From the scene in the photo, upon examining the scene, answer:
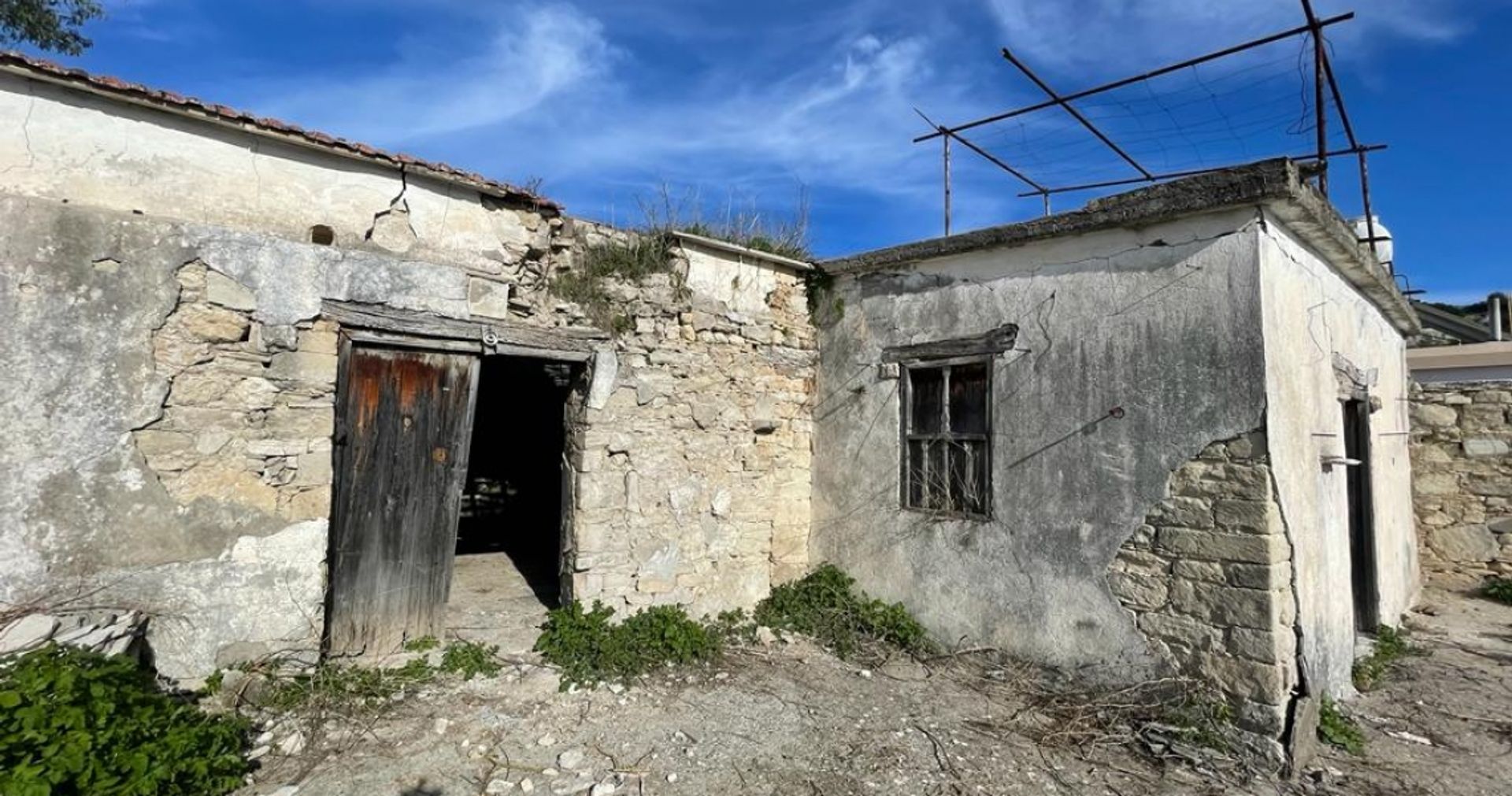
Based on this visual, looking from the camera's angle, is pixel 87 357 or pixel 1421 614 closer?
pixel 87 357

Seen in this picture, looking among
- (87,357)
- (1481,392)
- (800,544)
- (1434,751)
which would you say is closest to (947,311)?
(800,544)

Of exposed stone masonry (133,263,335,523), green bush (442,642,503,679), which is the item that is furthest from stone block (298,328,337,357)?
green bush (442,642,503,679)

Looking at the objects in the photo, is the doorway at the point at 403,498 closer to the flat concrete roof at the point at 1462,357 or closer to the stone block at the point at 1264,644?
the stone block at the point at 1264,644

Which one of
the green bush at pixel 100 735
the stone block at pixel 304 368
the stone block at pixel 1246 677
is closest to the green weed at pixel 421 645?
the green bush at pixel 100 735

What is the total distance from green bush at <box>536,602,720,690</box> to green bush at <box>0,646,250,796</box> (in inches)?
75.7

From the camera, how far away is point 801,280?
6.90m

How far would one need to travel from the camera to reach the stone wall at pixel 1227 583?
14.0 feet

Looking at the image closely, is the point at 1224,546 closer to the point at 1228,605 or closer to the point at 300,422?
the point at 1228,605

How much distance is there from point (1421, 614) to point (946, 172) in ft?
21.8

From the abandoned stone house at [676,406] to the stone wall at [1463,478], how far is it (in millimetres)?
2718

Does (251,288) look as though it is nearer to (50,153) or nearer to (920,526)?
(50,153)

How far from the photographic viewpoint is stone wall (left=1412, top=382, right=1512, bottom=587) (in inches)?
326

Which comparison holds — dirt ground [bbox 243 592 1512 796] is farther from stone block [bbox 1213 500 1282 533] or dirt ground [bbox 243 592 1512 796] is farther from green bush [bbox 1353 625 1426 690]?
stone block [bbox 1213 500 1282 533]

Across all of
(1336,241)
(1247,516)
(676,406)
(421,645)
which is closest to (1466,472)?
(1336,241)
